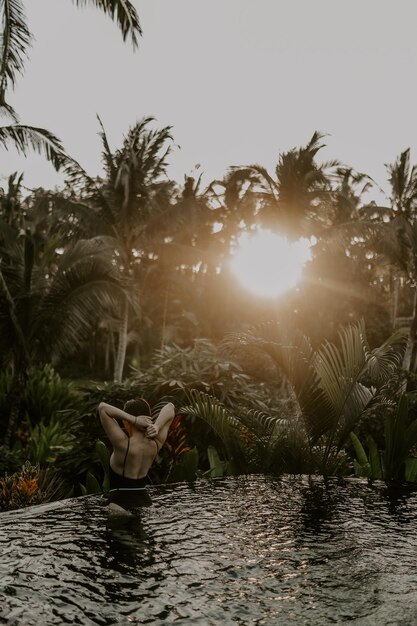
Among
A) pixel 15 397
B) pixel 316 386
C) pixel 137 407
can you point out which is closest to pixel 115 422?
pixel 137 407

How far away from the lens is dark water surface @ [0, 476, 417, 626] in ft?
8.48

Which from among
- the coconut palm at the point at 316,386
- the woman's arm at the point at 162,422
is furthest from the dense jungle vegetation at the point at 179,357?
the woman's arm at the point at 162,422

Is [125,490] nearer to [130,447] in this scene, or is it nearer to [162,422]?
[130,447]

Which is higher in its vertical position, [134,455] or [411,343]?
[411,343]

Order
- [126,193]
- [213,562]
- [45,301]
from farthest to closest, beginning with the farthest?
[126,193] < [45,301] < [213,562]

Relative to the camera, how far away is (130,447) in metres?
4.24

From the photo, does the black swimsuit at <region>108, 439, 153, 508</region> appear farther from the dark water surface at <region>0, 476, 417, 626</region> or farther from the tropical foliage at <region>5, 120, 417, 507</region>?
the tropical foliage at <region>5, 120, 417, 507</region>

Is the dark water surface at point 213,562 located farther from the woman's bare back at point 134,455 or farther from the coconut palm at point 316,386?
the coconut palm at point 316,386

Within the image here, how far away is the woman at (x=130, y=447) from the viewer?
4.21 metres

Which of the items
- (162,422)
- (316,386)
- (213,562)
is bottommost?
(213,562)

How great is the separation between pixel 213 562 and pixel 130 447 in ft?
4.14

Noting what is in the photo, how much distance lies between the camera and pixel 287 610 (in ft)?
8.60

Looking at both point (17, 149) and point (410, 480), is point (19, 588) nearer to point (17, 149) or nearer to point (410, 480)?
point (410, 480)

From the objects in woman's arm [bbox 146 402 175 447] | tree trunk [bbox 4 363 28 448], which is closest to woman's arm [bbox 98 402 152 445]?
woman's arm [bbox 146 402 175 447]
